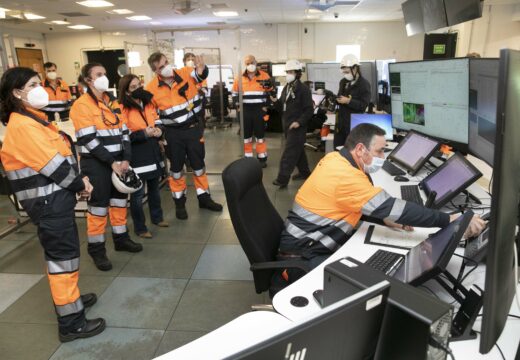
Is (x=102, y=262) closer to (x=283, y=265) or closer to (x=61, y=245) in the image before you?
(x=61, y=245)

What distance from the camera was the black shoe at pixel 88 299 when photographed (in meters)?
2.58

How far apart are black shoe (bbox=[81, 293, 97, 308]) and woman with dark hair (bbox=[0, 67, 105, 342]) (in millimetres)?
317

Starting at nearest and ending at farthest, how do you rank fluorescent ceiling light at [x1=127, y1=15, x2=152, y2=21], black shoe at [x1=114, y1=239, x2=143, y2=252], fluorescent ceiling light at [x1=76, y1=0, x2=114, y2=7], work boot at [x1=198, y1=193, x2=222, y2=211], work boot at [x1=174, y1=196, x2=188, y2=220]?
black shoe at [x1=114, y1=239, x2=143, y2=252] < work boot at [x1=174, y1=196, x2=188, y2=220] < work boot at [x1=198, y1=193, x2=222, y2=211] < fluorescent ceiling light at [x1=76, y1=0, x2=114, y2=7] < fluorescent ceiling light at [x1=127, y1=15, x2=152, y2=21]

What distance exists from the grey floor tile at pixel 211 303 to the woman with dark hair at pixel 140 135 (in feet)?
3.47

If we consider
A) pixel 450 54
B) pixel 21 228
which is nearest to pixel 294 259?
pixel 21 228

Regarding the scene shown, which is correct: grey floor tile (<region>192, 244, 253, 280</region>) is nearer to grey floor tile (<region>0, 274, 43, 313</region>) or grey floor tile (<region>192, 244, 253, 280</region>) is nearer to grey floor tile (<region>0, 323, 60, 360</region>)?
grey floor tile (<region>0, 323, 60, 360</region>)

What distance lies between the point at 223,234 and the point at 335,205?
190cm

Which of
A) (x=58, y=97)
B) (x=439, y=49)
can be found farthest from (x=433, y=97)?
(x=58, y=97)

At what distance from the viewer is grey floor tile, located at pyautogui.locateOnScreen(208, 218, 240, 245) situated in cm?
350

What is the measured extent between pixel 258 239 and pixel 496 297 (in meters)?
1.34

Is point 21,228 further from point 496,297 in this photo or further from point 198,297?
point 496,297

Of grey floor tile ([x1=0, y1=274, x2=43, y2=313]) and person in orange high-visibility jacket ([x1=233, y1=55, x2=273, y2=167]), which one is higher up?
person in orange high-visibility jacket ([x1=233, y1=55, x2=273, y2=167])

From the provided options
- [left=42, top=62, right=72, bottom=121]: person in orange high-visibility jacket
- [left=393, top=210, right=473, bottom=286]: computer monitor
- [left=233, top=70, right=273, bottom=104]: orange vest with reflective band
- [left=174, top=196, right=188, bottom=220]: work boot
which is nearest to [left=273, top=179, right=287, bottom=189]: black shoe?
[left=174, top=196, right=188, bottom=220]: work boot

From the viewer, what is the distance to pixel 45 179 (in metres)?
2.07
